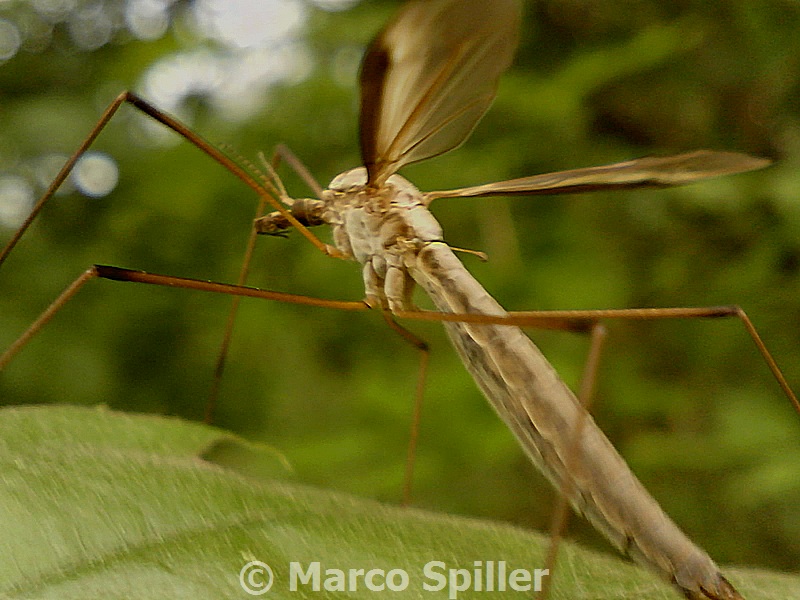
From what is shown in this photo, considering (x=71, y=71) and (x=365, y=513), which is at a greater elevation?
(x=71, y=71)

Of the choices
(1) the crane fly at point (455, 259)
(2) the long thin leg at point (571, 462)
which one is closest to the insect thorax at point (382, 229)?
(1) the crane fly at point (455, 259)

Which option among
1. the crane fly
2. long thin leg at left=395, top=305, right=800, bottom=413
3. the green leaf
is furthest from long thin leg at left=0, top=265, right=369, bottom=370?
long thin leg at left=395, top=305, right=800, bottom=413

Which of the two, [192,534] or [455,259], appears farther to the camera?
[455,259]

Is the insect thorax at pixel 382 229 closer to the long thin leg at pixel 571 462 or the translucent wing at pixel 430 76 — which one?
the translucent wing at pixel 430 76

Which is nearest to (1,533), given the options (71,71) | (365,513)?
(365,513)

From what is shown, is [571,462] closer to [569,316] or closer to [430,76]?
[569,316]

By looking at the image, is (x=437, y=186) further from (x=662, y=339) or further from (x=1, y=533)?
(x=1, y=533)

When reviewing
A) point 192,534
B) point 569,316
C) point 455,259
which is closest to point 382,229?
point 455,259

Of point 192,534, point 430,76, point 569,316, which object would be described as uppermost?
point 430,76
